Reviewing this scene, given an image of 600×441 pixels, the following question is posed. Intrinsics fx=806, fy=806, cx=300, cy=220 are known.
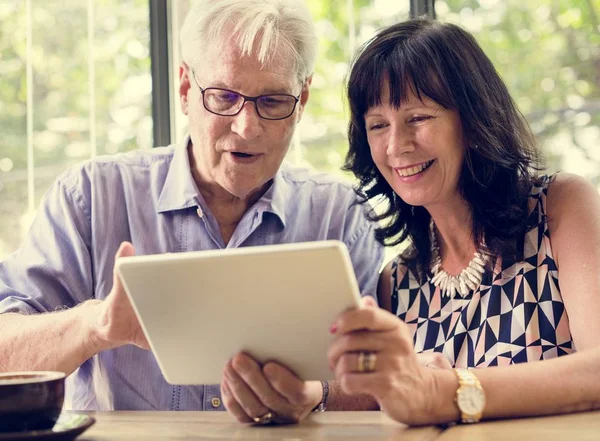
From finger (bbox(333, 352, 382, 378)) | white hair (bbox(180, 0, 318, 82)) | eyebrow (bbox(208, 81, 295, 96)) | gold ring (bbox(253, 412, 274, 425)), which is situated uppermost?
white hair (bbox(180, 0, 318, 82))

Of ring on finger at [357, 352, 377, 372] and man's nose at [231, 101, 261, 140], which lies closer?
ring on finger at [357, 352, 377, 372]

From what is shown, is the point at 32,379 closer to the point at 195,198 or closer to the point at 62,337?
the point at 62,337

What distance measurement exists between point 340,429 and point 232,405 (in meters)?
0.20

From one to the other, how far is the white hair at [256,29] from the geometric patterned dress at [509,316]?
0.69 metres

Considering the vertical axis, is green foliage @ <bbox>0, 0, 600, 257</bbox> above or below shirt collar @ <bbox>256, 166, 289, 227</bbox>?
above

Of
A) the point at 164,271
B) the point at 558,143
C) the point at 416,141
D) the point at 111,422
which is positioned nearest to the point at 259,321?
the point at 164,271

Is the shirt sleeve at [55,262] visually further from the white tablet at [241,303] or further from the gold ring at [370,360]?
the gold ring at [370,360]

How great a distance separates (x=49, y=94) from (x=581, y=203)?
2268mm

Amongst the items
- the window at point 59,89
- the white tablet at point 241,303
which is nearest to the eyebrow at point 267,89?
the white tablet at point 241,303

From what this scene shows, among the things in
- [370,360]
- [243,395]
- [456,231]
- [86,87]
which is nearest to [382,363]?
[370,360]

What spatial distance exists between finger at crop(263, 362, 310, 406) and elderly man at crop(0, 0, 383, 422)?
0.48 meters

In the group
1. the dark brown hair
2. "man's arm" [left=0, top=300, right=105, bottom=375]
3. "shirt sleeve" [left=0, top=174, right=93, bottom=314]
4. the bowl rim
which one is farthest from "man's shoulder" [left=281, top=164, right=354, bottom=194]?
the bowl rim

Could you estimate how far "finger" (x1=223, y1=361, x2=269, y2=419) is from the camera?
1.32m

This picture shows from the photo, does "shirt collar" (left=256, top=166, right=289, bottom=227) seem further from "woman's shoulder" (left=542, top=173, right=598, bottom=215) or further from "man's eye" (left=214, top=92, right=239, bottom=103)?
"woman's shoulder" (left=542, top=173, right=598, bottom=215)
